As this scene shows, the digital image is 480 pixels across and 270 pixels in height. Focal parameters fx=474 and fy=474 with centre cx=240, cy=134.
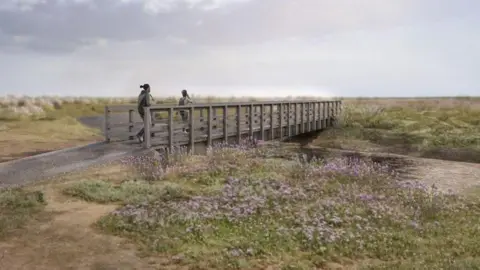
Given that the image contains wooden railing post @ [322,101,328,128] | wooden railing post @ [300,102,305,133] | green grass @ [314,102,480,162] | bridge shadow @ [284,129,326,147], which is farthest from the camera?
wooden railing post @ [322,101,328,128]

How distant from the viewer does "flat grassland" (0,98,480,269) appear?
7.60 metres

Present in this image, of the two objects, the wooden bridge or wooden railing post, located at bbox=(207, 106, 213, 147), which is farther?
wooden railing post, located at bbox=(207, 106, 213, 147)

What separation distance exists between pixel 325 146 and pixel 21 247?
23.4 m

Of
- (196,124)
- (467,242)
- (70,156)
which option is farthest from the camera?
(196,124)

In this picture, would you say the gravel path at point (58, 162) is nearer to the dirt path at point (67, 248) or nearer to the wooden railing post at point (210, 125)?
the dirt path at point (67, 248)

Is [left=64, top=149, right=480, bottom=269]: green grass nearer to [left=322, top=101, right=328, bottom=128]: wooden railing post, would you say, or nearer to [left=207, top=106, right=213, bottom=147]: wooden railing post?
[left=207, top=106, right=213, bottom=147]: wooden railing post

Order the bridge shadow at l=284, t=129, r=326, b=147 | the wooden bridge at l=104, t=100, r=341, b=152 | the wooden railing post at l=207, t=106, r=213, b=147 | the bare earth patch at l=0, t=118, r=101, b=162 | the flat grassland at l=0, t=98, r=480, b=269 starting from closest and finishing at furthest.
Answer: the flat grassland at l=0, t=98, r=480, b=269 → the wooden bridge at l=104, t=100, r=341, b=152 → the wooden railing post at l=207, t=106, r=213, b=147 → the bare earth patch at l=0, t=118, r=101, b=162 → the bridge shadow at l=284, t=129, r=326, b=147

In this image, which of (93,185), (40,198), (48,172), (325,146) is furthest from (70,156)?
(325,146)

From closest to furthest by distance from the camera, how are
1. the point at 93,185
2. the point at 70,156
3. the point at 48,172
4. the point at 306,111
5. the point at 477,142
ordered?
the point at 93,185 < the point at 48,172 < the point at 70,156 < the point at 477,142 < the point at 306,111

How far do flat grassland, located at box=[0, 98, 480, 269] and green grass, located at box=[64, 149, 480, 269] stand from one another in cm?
3

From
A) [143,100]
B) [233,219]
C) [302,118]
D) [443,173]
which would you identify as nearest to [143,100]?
[143,100]

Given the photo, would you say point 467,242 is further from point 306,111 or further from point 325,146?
point 306,111

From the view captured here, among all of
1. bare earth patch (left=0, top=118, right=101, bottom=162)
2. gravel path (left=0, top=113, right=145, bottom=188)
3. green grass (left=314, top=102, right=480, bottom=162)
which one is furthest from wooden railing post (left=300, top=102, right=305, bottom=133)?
gravel path (left=0, top=113, right=145, bottom=188)

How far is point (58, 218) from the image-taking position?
944 cm
